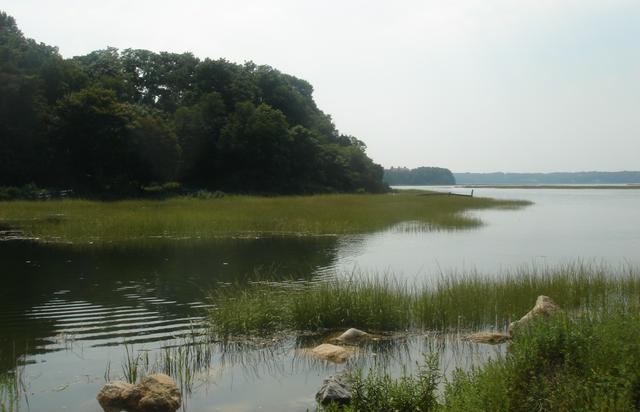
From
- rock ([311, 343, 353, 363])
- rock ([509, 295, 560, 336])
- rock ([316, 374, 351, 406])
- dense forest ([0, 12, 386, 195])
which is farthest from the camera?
dense forest ([0, 12, 386, 195])

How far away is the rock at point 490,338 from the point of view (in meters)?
10.2

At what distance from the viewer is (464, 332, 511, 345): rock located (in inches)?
402

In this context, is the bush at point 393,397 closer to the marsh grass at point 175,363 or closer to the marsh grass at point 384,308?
the marsh grass at point 175,363

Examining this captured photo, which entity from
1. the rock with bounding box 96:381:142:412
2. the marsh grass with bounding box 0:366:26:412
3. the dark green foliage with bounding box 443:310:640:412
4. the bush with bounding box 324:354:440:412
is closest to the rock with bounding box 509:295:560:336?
the dark green foliage with bounding box 443:310:640:412

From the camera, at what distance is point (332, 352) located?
9484 mm

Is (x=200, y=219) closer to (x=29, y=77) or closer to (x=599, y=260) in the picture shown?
(x=599, y=260)

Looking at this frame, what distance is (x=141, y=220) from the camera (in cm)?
2953

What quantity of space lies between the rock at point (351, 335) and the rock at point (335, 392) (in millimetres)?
2644

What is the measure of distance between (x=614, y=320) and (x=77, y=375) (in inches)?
294

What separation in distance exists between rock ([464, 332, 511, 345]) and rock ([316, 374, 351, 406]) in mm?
3592

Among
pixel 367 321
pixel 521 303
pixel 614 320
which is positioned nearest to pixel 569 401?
pixel 614 320

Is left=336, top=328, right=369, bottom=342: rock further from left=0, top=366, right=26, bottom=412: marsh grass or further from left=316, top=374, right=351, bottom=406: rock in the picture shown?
left=0, top=366, right=26, bottom=412: marsh grass

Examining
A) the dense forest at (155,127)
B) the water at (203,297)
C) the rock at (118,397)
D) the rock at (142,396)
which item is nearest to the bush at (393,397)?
the water at (203,297)

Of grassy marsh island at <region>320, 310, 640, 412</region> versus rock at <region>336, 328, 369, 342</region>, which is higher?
grassy marsh island at <region>320, 310, 640, 412</region>
